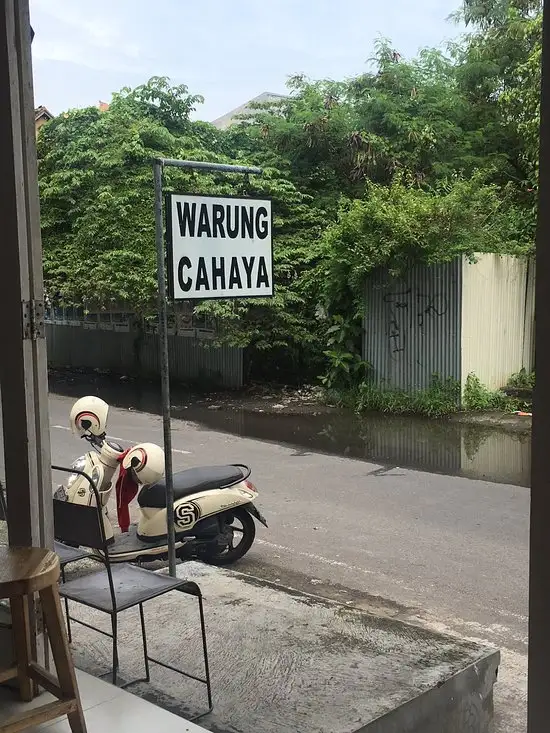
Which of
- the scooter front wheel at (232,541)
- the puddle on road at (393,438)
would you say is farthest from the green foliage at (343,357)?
the scooter front wheel at (232,541)

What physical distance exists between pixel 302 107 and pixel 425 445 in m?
8.12

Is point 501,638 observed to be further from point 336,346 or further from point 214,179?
point 214,179

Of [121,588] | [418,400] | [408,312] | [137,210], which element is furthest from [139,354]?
[121,588]

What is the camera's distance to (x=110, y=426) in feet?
36.1

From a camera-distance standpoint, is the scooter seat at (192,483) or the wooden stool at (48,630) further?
the scooter seat at (192,483)

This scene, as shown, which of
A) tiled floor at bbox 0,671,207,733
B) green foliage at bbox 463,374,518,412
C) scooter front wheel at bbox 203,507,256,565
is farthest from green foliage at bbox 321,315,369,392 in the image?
tiled floor at bbox 0,671,207,733

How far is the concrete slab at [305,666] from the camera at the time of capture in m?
2.88

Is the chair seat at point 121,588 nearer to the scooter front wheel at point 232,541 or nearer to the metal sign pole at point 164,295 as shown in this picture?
the metal sign pole at point 164,295

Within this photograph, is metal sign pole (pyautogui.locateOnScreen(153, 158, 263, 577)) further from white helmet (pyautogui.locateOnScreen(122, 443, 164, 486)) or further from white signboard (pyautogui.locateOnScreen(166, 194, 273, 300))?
white helmet (pyautogui.locateOnScreen(122, 443, 164, 486))

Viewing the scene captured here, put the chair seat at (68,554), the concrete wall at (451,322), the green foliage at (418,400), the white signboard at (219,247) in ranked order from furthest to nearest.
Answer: the concrete wall at (451,322)
the green foliage at (418,400)
the white signboard at (219,247)
the chair seat at (68,554)

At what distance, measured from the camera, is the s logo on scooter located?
493cm

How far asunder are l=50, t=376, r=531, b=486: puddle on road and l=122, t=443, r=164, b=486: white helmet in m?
3.73

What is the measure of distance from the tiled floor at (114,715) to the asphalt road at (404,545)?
5.42ft

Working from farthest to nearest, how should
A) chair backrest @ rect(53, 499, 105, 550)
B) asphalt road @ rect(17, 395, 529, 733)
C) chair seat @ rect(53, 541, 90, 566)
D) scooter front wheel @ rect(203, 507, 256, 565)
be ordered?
scooter front wheel @ rect(203, 507, 256, 565), asphalt road @ rect(17, 395, 529, 733), chair seat @ rect(53, 541, 90, 566), chair backrest @ rect(53, 499, 105, 550)
